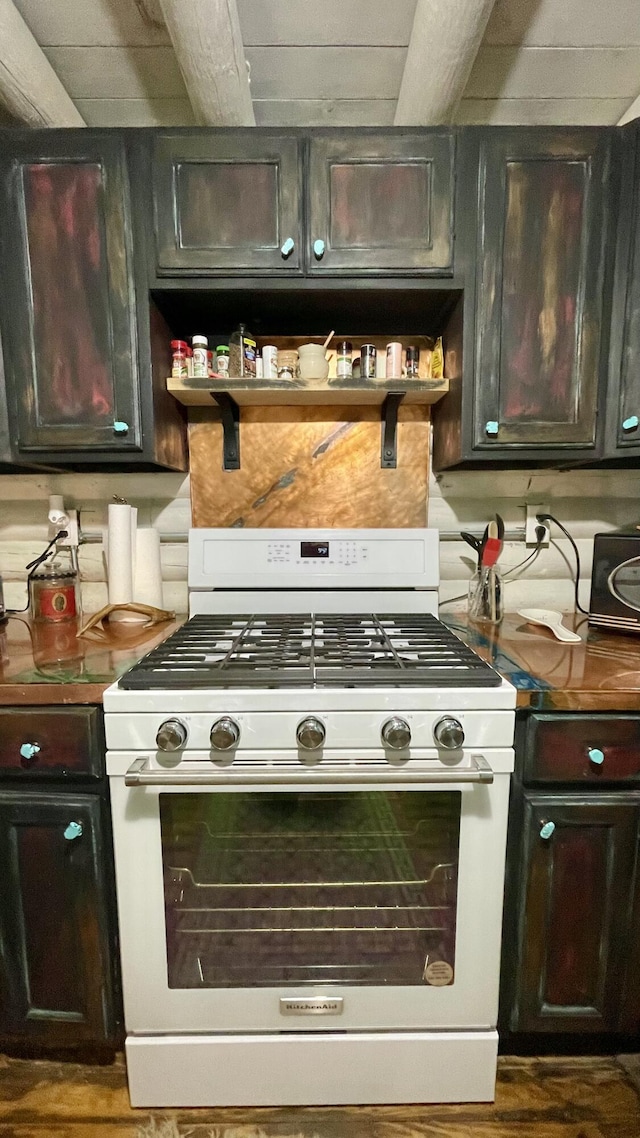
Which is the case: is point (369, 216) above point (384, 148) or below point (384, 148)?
below

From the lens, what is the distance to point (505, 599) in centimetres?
178

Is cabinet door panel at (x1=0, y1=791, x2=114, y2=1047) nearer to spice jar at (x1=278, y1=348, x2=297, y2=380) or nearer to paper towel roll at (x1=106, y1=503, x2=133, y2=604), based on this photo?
paper towel roll at (x1=106, y1=503, x2=133, y2=604)

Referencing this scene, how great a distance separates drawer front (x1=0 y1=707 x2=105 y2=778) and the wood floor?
0.79 meters

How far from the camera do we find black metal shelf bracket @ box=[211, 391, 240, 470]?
5.30 ft

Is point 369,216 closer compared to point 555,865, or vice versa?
point 555,865

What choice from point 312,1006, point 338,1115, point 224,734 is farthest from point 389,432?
point 338,1115

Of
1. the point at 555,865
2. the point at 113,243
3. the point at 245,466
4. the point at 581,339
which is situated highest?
the point at 113,243

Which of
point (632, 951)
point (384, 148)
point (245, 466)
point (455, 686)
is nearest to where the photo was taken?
point (455, 686)

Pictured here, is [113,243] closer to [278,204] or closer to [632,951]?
[278,204]

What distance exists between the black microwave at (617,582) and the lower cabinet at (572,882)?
0.45 metres

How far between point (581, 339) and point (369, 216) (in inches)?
26.1

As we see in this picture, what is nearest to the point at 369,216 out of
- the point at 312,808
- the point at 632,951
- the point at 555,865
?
the point at 312,808

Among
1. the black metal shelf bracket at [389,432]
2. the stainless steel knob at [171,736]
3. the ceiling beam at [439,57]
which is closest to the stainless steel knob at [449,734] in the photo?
the stainless steel knob at [171,736]

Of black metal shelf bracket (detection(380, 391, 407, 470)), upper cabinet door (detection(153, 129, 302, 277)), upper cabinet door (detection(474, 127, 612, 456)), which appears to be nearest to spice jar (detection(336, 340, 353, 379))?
black metal shelf bracket (detection(380, 391, 407, 470))
